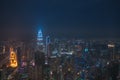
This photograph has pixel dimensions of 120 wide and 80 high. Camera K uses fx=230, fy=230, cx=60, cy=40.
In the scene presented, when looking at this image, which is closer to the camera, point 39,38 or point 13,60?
point 13,60

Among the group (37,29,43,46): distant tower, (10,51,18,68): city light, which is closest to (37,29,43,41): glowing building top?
(37,29,43,46): distant tower

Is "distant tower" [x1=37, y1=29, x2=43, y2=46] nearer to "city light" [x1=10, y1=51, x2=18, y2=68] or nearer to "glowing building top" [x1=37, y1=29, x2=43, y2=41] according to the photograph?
"glowing building top" [x1=37, y1=29, x2=43, y2=41]

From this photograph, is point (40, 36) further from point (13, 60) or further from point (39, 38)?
point (13, 60)

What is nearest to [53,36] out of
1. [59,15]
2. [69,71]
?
[59,15]

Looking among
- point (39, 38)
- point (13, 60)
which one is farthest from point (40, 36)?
point (13, 60)

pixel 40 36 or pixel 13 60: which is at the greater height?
pixel 40 36

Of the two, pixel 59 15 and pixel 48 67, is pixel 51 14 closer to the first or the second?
pixel 59 15

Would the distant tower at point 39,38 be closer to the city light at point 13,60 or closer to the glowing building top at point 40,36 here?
the glowing building top at point 40,36

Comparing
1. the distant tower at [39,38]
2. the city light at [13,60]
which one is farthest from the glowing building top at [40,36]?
the city light at [13,60]

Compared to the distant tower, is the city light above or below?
below

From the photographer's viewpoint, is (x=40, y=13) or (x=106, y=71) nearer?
(x=40, y=13)

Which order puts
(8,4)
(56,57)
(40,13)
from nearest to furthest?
(8,4), (40,13), (56,57)
